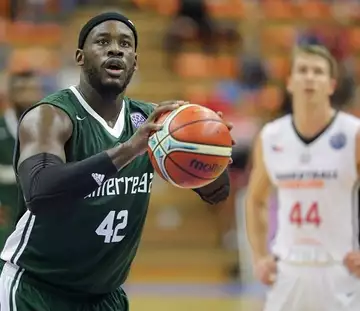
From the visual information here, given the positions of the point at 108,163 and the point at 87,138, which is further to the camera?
the point at 87,138

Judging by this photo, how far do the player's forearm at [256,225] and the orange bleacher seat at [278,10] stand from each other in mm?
10211

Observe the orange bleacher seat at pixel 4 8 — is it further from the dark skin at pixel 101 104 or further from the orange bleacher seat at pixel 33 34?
the dark skin at pixel 101 104

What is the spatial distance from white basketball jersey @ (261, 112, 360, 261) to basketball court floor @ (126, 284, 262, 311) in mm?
3623

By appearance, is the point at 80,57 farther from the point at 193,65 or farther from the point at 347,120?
the point at 193,65

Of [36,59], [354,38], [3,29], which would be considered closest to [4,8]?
[3,29]

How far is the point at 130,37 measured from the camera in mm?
4094

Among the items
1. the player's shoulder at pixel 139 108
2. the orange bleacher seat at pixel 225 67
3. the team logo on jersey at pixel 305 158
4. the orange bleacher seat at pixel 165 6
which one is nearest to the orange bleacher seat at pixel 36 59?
the orange bleacher seat at pixel 165 6

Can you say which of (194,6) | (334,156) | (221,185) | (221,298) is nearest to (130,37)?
(221,185)

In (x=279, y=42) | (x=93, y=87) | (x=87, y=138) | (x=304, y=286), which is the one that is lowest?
(x=304, y=286)

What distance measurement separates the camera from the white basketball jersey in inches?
216

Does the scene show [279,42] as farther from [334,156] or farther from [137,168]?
[137,168]

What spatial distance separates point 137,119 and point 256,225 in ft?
5.50

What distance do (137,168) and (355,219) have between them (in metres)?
1.85

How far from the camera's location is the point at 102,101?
4172 mm
